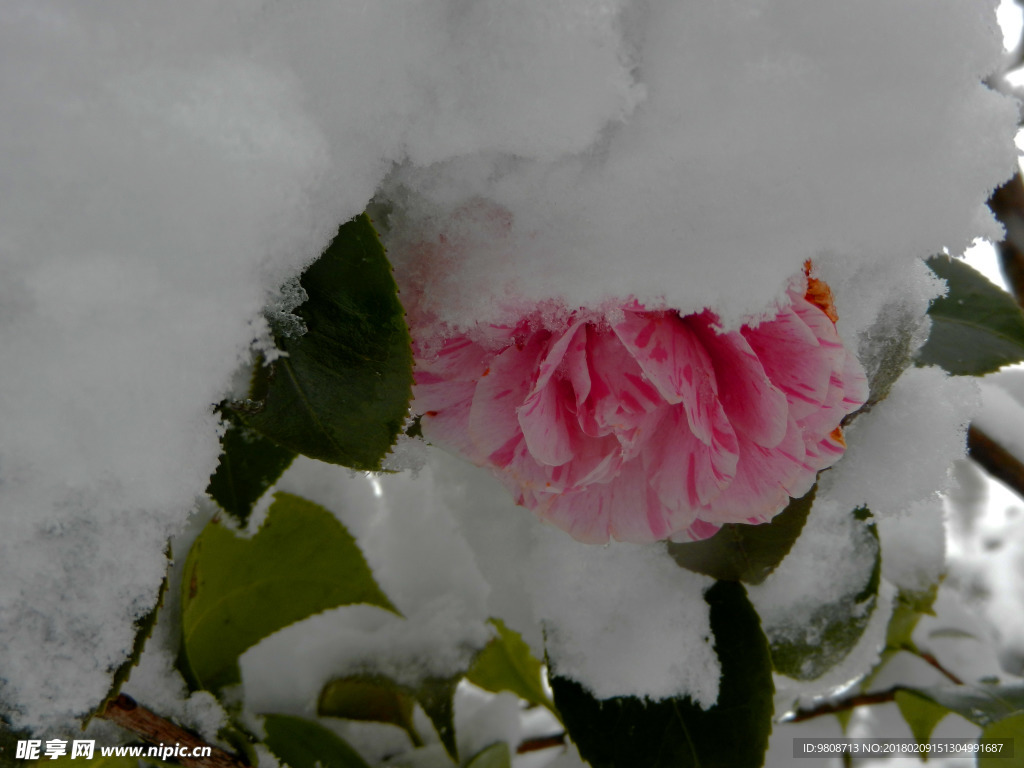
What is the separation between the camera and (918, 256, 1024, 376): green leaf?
1.84 feet

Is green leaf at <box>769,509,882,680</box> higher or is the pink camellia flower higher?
the pink camellia flower

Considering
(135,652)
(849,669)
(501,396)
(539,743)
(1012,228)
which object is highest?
(1012,228)

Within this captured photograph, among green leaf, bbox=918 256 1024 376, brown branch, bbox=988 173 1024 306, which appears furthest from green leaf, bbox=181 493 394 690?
brown branch, bbox=988 173 1024 306

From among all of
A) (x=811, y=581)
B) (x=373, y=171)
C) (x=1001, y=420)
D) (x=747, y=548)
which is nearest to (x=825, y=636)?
(x=811, y=581)

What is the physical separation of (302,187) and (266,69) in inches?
1.7

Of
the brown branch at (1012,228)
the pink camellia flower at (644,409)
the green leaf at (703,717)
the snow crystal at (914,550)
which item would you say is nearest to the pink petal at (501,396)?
the pink camellia flower at (644,409)

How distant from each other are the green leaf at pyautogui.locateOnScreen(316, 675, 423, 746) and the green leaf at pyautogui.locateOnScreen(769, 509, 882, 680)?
0.30m

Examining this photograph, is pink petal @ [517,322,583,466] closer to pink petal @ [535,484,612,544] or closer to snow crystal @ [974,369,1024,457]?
pink petal @ [535,484,612,544]

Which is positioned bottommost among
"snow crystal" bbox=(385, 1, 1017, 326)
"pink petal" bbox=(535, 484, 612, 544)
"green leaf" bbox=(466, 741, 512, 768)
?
"green leaf" bbox=(466, 741, 512, 768)

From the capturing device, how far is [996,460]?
2.43 feet

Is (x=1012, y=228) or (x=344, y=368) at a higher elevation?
(x=1012, y=228)

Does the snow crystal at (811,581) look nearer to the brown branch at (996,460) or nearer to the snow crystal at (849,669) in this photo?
the snow crystal at (849,669)

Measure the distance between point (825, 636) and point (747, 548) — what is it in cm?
15

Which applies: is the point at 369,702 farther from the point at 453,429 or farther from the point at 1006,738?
the point at 1006,738
